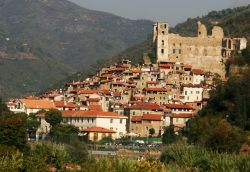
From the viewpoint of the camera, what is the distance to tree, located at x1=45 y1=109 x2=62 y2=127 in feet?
224

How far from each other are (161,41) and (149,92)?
29.9 ft

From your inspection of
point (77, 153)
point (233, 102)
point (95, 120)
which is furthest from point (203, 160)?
point (95, 120)

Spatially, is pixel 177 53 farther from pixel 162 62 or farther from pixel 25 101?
pixel 25 101

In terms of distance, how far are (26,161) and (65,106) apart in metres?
44.7

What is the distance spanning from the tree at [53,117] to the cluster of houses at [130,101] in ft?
2.71

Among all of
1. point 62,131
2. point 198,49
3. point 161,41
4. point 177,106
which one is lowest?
point 62,131

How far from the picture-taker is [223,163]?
32.0m

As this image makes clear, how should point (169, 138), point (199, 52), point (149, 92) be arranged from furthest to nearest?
point (199, 52) → point (149, 92) → point (169, 138)

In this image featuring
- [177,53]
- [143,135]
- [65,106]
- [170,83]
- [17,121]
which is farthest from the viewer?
[177,53]

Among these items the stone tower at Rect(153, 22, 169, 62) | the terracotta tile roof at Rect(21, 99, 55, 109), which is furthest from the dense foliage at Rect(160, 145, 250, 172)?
the stone tower at Rect(153, 22, 169, 62)

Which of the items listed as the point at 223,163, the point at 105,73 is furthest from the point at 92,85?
the point at 223,163

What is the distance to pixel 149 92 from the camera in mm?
79688

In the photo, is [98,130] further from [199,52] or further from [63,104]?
[199,52]

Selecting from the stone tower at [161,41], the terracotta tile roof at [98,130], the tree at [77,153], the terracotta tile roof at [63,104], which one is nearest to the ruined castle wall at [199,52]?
the stone tower at [161,41]
